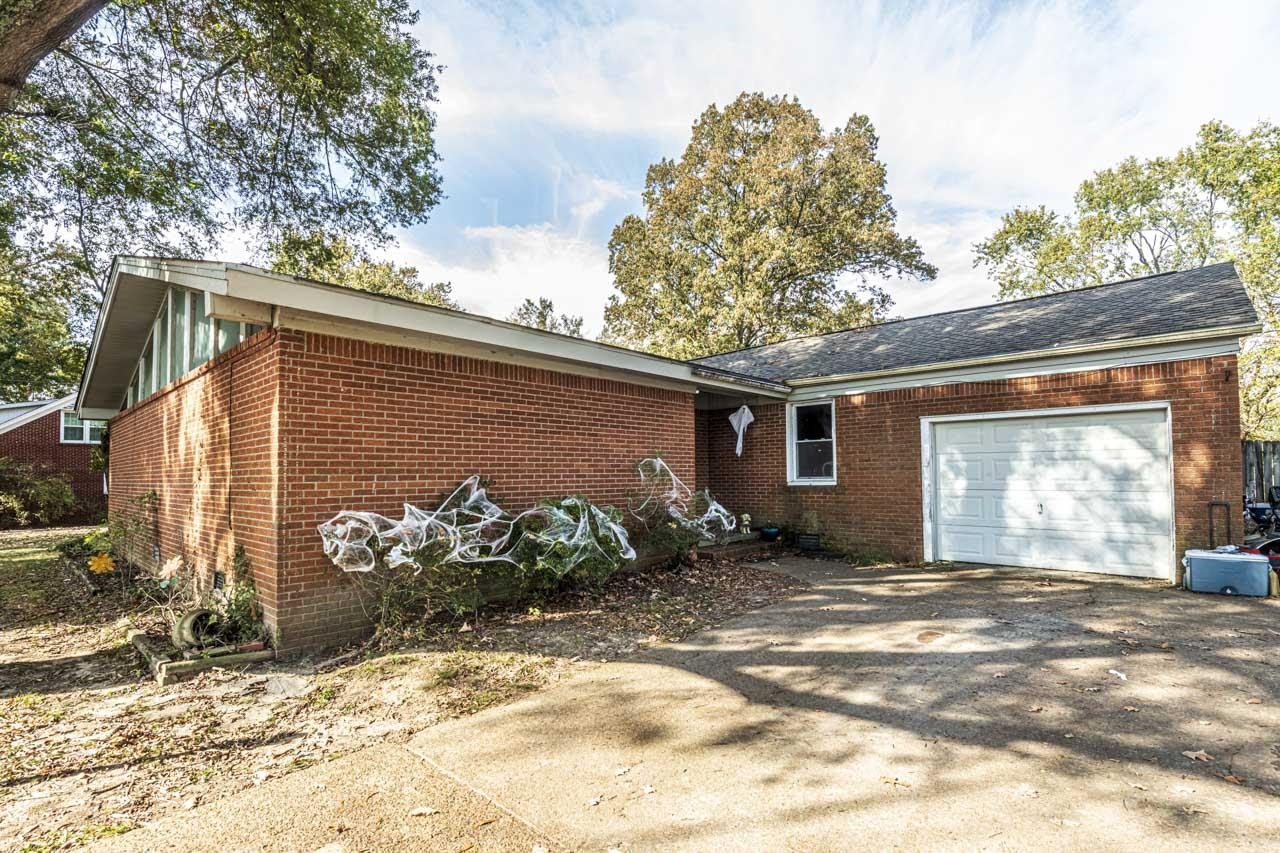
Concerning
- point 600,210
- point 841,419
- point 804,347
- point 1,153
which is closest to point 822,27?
point 804,347

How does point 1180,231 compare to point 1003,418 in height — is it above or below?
above

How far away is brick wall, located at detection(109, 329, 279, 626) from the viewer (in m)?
5.02

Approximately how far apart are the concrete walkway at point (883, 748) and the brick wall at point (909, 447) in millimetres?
2271

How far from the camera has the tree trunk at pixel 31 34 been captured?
4938 millimetres

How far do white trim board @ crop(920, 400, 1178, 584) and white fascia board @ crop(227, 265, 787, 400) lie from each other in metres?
4.27

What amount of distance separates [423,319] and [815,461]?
7342 mm

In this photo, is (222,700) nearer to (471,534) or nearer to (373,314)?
(471,534)

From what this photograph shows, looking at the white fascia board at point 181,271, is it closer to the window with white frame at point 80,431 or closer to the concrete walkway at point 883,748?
the concrete walkway at point 883,748

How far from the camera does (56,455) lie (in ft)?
62.0

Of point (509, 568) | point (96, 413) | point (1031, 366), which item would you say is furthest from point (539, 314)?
point (509, 568)

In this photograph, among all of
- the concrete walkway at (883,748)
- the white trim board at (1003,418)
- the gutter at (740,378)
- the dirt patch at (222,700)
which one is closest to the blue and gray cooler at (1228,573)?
the white trim board at (1003,418)

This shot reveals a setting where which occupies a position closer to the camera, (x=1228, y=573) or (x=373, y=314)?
(x=373, y=314)

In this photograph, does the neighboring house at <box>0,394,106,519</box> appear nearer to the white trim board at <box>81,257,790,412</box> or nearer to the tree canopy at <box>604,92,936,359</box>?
the white trim board at <box>81,257,790,412</box>

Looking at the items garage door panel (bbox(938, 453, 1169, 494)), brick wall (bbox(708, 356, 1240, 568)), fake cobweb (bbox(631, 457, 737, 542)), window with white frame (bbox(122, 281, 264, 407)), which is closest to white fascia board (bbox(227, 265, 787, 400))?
window with white frame (bbox(122, 281, 264, 407))
